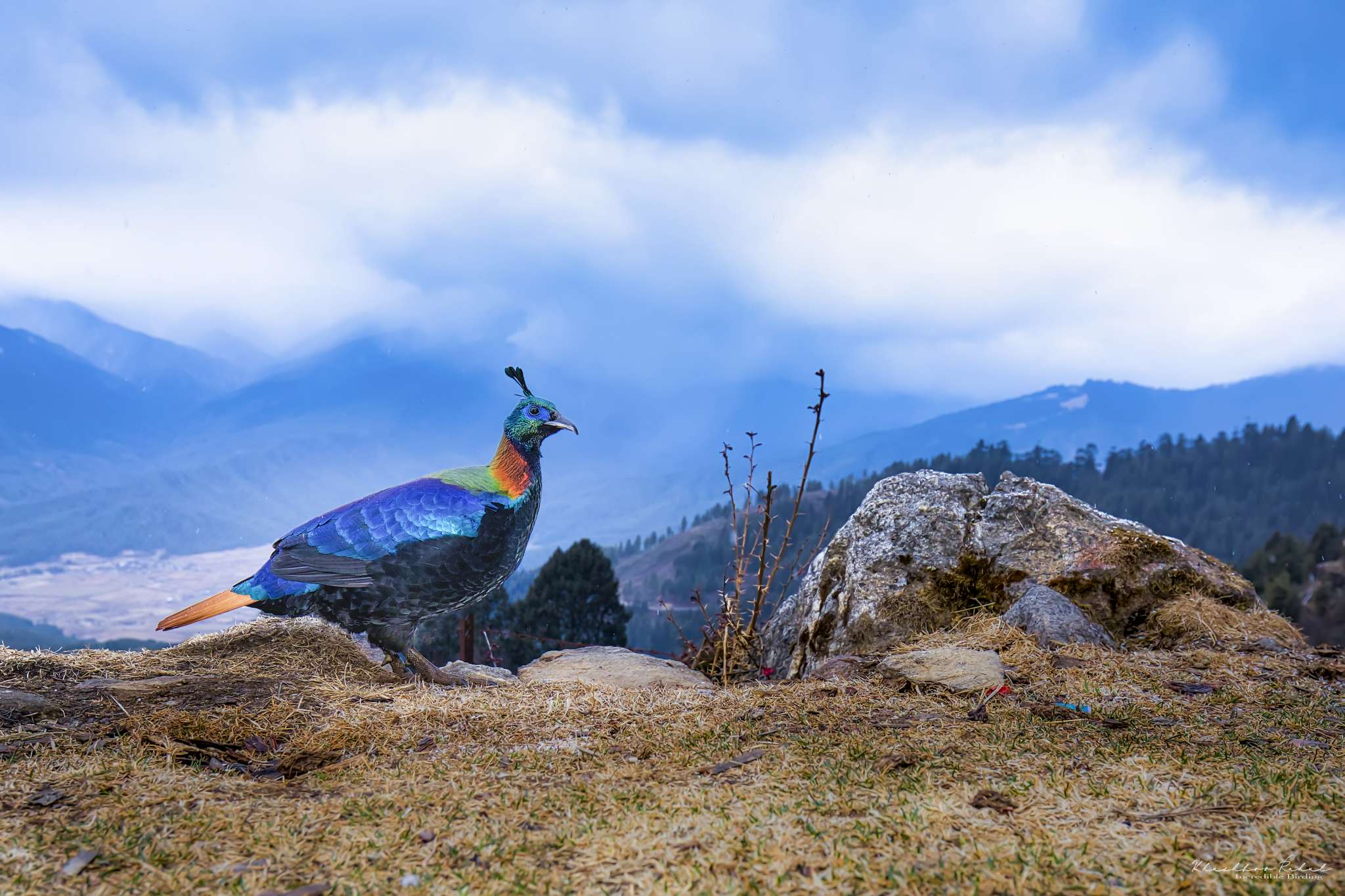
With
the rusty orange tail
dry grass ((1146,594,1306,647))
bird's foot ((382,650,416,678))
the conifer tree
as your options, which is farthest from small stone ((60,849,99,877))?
the conifer tree

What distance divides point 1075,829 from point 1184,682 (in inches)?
123

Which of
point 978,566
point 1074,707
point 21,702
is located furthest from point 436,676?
point 978,566

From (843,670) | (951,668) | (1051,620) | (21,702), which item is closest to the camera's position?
(21,702)

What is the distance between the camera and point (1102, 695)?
17.3 ft

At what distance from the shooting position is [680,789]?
3660mm

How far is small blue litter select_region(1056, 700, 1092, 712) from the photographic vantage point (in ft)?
16.0

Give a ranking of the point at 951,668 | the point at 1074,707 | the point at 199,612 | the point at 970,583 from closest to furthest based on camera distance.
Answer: the point at 1074,707 < the point at 951,668 < the point at 199,612 < the point at 970,583

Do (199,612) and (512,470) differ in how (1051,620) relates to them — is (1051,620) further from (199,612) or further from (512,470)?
(199,612)

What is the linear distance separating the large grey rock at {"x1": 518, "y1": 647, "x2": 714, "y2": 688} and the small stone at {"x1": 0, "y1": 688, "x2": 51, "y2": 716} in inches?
117

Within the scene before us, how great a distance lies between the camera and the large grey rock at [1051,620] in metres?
6.81

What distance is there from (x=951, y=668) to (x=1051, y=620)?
158 cm

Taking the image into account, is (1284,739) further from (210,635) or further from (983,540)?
(210,635)

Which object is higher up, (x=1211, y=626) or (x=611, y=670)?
(x=611, y=670)

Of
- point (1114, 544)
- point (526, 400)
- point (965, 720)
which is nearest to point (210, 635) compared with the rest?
point (526, 400)
